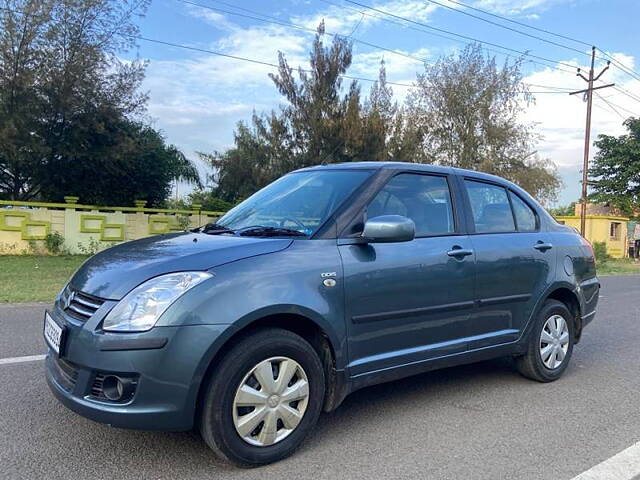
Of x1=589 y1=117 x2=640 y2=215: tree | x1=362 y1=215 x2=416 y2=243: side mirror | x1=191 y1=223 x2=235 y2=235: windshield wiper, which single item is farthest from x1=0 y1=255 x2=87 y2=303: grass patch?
x1=589 y1=117 x2=640 y2=215: tree

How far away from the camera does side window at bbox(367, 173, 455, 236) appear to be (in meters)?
3.85

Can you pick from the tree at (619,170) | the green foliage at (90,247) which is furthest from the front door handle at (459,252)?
the tree at (619,170)

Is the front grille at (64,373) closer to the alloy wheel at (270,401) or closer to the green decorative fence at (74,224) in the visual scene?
the alloy wheel at (270,401)

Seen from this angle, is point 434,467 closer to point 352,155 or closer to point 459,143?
point 352,155

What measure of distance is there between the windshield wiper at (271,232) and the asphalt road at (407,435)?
1.29 meters

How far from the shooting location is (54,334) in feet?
10.3

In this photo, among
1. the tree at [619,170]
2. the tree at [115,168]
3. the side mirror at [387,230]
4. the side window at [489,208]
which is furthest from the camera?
the tree at [619,170]

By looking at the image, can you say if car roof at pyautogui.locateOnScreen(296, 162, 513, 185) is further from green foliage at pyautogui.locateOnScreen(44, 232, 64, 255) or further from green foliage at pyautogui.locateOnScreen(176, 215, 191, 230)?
green foliage at pyautogui.locateOnScreen(176, 215, 191, 230)

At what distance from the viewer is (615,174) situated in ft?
121

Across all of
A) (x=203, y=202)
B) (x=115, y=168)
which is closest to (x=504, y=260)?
(x=115, y=168)

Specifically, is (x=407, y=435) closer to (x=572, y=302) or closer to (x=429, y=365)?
(x=429, y=365)

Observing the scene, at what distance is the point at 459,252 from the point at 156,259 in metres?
2.13

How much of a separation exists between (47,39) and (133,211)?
18.4 feet

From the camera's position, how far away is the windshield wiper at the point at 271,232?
3.48 m
